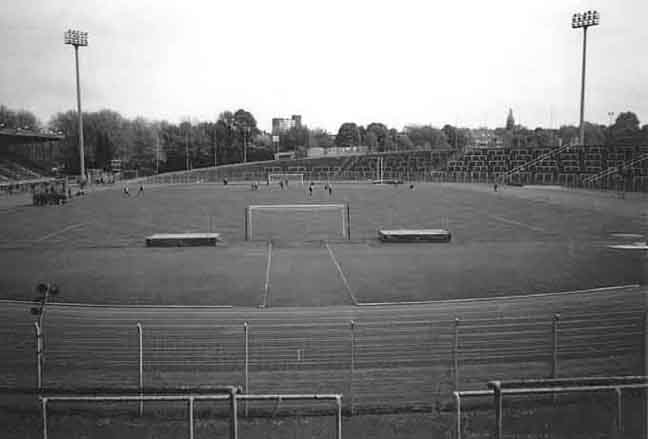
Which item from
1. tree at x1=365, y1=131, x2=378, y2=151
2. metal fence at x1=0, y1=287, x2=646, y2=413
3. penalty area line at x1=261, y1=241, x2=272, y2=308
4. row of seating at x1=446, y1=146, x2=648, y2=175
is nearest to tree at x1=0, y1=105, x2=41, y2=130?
penalty area line at x1=261, y1=241, x2=272, y2=308

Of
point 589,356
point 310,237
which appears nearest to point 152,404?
point 589,356

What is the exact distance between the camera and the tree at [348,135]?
16138 cm

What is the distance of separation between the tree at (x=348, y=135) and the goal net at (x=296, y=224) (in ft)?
400

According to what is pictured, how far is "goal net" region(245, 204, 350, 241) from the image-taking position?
28.4 m

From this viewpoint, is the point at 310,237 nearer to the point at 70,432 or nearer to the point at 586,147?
the point at 70,432

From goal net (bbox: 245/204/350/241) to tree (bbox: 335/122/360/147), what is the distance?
400 ft

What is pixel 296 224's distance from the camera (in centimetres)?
3353

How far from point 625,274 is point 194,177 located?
8958 cm

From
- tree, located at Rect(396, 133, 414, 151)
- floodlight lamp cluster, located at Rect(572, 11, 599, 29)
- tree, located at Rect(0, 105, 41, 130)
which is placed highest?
floodlight lamp cluster, located at Rect(572, 11, 599, 29)

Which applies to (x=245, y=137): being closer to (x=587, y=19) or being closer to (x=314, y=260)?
(x=587, y=19)

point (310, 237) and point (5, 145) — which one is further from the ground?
point (5, 145)

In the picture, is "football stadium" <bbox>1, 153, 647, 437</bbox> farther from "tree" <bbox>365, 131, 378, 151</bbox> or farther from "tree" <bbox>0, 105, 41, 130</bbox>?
"tree" <bbox>365, 131, 378, 151</bbox>

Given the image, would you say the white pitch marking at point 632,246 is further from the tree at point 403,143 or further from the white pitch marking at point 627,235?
the tree at point 403,143

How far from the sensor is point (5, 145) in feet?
127
